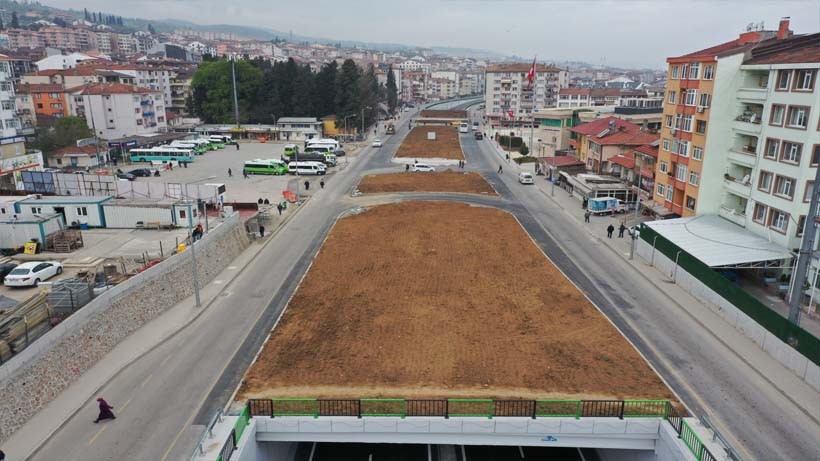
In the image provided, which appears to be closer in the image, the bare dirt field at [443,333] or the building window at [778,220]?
the bare dirt field at [443,333]

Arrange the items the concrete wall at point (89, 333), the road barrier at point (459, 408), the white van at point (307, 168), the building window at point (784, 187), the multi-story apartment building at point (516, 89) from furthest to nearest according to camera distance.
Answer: the multi-story apartment building at point (516, 89) < the white van at point (307, 168) < the building window at point (784, 187) < the concrete wall at point (89, 333) < the road barrier at point (459, 408)

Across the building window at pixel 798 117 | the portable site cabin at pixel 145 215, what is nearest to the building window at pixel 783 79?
the building window at pixel 798 117

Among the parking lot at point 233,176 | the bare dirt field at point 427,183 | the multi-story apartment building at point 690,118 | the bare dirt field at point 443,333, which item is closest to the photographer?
the bare dirt field at point 443,333

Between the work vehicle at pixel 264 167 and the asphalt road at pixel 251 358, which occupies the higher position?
the work vehicle at pixel 264 167

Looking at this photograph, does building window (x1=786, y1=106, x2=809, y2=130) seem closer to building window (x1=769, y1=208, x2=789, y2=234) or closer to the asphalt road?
building window (x1=769, y1=208, x2=789, y2=234)

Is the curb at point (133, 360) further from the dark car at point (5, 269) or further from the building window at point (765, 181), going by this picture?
the building window at point (765, 181)

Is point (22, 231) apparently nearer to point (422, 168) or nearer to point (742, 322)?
point (742, 322)

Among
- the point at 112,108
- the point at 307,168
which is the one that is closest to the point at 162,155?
the point at 112,108

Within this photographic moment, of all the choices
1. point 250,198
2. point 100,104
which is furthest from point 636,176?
point 100,104
